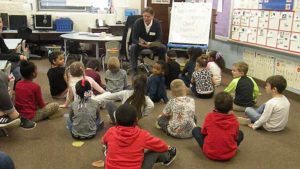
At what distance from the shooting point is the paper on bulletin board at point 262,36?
5.14 m

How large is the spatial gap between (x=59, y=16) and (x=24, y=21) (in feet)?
2.71

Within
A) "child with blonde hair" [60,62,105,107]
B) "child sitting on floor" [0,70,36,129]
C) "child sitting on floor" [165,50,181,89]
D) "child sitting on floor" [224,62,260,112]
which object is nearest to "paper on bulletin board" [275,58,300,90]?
"child sitting on floor" [224,62,260,112]

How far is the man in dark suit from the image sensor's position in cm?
Result: 562

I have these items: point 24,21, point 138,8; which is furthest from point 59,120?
point 138,8

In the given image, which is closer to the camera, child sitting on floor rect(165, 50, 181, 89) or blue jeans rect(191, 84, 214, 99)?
blue jeans rect(191, 84, 214, 99)

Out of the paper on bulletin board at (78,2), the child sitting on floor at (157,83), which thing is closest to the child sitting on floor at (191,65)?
the child sitting on floor at (157,83)

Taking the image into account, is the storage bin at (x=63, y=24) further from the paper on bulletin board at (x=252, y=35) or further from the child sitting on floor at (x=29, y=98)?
the child sitting on floor at (x=29, y=98)

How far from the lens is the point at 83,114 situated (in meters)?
2.91

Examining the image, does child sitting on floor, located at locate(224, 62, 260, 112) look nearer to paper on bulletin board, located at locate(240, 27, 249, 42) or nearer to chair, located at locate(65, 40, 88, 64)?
paper on bulletin board, located at locate(240, 27, 249, 42)

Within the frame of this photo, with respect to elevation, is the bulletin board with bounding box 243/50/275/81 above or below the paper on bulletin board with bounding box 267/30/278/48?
below

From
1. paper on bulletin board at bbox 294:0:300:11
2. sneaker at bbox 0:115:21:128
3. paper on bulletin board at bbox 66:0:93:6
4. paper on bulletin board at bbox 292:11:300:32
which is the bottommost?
sneaker at bbox 0:115:21:128

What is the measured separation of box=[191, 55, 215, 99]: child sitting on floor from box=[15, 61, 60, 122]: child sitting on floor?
201cm

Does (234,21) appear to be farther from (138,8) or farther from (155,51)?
(138,8)

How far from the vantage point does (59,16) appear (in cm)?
779
